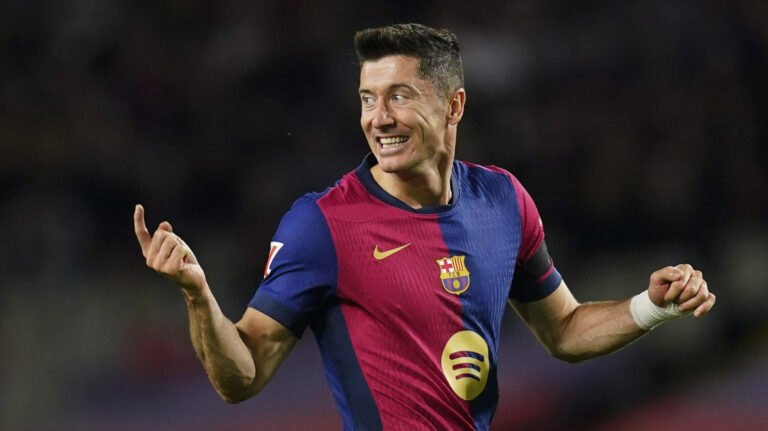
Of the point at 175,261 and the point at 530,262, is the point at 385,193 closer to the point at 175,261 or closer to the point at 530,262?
the point at 530,262

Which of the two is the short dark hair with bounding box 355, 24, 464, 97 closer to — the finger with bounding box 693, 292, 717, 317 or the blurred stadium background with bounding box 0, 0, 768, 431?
the finger with bounding box 693, 292, 717, 317

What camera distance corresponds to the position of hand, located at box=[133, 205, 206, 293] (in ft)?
9.76

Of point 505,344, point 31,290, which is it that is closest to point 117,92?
point 31,290

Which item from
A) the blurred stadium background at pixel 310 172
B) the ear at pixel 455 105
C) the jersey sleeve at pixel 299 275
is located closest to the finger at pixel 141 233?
the jersey sleeve at pixel 299 275

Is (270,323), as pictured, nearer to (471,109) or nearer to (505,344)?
(505,344)

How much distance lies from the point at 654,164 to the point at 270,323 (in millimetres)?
4486

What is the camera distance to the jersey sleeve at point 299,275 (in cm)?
347

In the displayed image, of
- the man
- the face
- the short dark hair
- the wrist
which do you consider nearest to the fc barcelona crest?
the man

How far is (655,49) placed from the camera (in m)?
7.60

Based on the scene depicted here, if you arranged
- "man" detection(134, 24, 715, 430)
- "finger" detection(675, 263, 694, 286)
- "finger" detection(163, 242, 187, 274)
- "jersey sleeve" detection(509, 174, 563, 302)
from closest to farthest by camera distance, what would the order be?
"finger" detection(163, 242, 187, 274) < "man" detection(134, 24, 715, 430) < "finger" detection(675, 263, 694, 286) < "jersey sleeve" detection(509, 174, 563, 302)

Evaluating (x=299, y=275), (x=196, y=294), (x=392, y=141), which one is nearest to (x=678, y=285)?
(x=392, y=141)

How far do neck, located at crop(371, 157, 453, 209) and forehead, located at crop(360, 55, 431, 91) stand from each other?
298mm

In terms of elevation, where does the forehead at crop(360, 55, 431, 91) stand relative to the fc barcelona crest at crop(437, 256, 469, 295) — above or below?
above

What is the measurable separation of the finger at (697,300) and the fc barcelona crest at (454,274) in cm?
75
